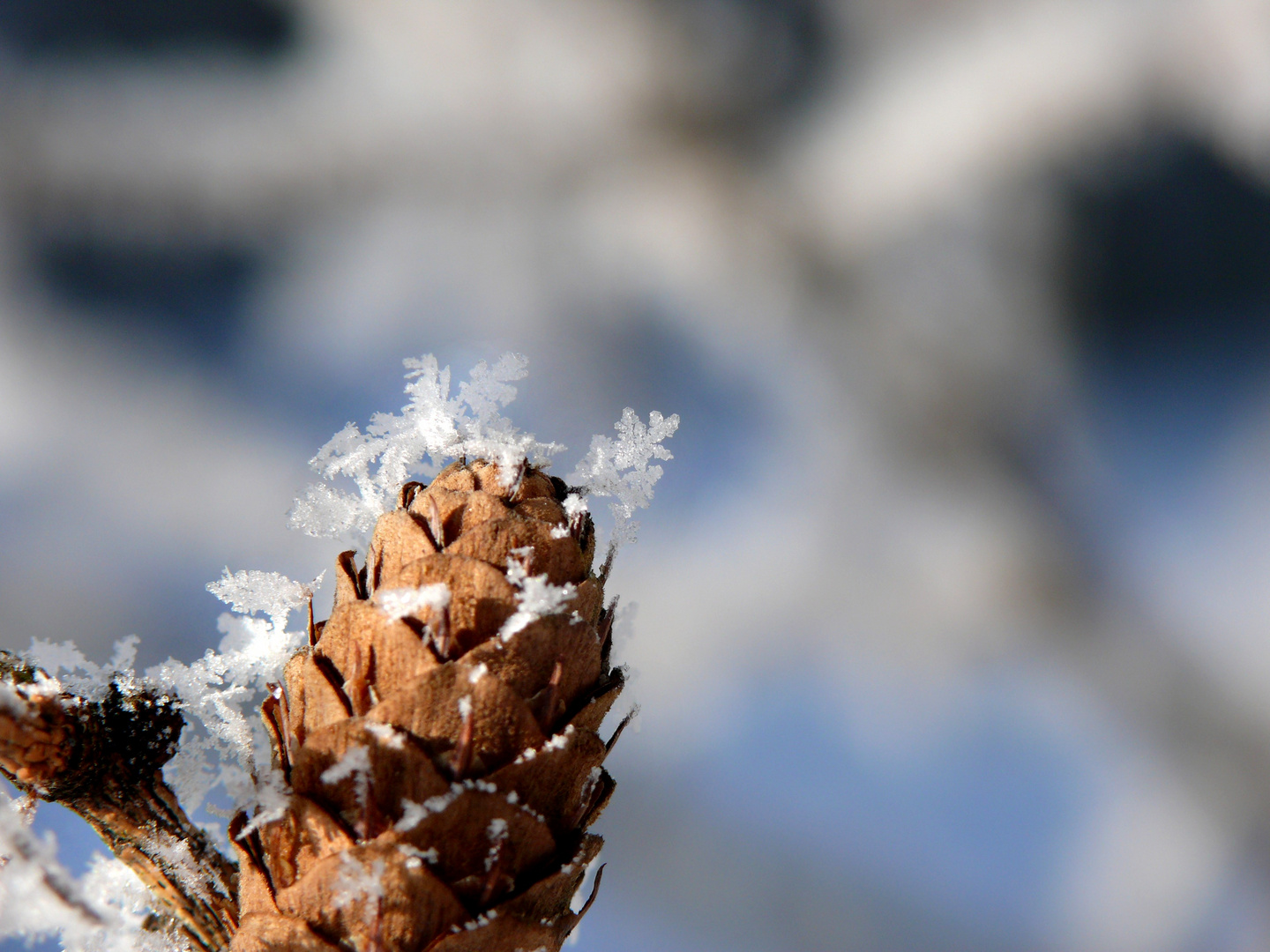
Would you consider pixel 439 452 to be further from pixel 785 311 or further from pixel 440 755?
pixel 785 311

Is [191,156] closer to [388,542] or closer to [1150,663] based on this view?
[388,542]

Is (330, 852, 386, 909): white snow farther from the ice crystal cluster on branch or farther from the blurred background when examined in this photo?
the blurred background

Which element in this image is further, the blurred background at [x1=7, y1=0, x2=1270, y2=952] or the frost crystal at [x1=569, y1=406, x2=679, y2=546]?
the blurred background at [x1=7, y1=0, x2=1270, y2=952]

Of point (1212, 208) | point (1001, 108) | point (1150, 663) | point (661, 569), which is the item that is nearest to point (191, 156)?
point (661, 569)

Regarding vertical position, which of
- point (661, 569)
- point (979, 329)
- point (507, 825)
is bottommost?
point (507, 825)

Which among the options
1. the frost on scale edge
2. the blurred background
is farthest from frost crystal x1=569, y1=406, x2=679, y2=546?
the blurred background

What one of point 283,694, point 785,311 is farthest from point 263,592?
point 785,311
